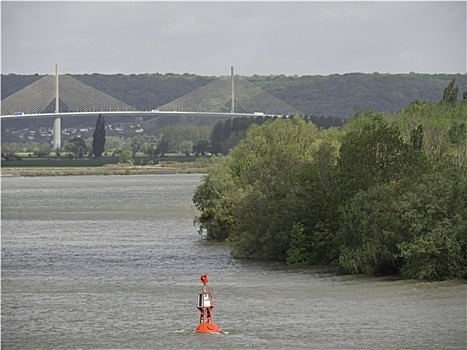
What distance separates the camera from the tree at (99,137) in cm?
15712

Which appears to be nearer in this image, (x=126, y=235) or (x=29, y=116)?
(x=126, y=235)

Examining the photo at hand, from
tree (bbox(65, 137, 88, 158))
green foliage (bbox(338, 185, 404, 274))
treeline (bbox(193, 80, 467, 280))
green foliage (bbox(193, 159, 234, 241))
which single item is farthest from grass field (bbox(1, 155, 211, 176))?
green foliage (bbox(338, 185, 404, 274))

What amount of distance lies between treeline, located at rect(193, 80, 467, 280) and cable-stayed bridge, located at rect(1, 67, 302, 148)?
106006 millimetres

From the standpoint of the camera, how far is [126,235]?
50.4 m

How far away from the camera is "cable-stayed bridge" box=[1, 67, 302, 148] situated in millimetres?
151500

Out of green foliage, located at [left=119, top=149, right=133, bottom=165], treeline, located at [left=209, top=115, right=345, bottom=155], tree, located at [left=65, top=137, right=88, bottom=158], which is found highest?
treeline, located at [left=209, top=115, right=345, bottom=155]

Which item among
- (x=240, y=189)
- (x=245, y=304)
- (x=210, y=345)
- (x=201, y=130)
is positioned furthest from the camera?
(x=201, y=130)

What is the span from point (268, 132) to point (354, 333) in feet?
83.7

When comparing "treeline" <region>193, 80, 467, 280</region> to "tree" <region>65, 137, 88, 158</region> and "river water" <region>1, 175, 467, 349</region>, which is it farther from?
"tree" <region>65, 137, 88, 158</region>

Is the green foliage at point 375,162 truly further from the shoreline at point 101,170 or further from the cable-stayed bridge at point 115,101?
the cable-stayed bridge at point 115,101

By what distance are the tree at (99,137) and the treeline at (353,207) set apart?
11142cm

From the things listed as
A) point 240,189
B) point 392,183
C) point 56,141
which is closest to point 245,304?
point 392,183

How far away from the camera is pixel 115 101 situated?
530 ft

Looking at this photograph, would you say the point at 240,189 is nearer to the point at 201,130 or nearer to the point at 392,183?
the point at 392,183
